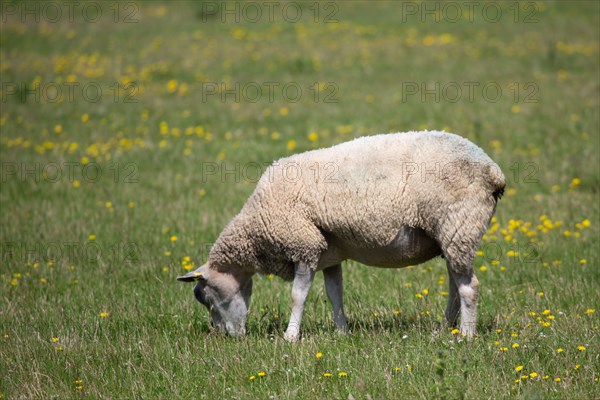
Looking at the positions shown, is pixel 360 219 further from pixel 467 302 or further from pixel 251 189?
pixel 251 189

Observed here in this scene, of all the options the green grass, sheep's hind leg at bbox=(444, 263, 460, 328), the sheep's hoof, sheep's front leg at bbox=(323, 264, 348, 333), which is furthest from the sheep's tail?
the sheep's hoof

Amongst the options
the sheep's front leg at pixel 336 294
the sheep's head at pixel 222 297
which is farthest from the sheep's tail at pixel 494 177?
the sheep's head at pixel 222 297

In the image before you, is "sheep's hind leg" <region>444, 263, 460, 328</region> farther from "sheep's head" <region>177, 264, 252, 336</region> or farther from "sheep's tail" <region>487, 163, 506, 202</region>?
"sheep's head" <region>177, 264, 252, 336</region>

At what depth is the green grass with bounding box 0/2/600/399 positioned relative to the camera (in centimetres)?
568

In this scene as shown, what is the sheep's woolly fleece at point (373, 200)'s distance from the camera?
6105 mm

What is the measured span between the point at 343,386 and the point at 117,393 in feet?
5.09

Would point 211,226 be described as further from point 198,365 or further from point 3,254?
point 198,365

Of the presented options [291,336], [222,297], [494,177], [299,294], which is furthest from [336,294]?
[494,177]

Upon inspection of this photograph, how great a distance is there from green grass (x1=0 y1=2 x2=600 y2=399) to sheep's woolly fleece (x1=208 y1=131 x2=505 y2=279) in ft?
2.27

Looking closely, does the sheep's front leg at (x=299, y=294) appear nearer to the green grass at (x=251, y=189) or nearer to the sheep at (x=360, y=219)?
the sheep at (x=360, y=219)

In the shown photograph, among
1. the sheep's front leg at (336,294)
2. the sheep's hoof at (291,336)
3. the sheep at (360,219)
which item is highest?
the sheep at (360,219)

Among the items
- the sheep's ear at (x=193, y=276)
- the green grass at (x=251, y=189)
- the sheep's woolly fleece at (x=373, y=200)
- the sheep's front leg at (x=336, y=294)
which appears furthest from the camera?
the sheep's ear at (x=193, y=276)

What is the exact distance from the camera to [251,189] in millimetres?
10914

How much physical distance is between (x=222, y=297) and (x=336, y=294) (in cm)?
95
